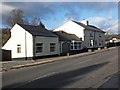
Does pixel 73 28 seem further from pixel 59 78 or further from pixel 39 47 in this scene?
pixel 59 78

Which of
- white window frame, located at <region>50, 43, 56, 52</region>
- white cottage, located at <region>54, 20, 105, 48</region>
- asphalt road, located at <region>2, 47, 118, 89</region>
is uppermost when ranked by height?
white cottage, located at <region>54, 20, 105, 48</region>

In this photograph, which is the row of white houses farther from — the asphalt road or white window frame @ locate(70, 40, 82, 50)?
the asphalt road

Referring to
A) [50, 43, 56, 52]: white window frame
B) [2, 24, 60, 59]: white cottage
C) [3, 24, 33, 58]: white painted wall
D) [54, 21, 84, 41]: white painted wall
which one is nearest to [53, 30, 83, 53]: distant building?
[54, 21, 84, 41]: white painted wall

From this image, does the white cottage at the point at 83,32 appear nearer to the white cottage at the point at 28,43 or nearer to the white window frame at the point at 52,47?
the white window frame at the point at 52,47

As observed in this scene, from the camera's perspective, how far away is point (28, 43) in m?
37.8

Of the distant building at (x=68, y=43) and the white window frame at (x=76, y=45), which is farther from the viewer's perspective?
the white window frame at (x=76, y=45)

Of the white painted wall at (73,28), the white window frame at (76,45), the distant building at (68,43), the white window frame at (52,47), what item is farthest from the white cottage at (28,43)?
the white painted wall at (73,28)

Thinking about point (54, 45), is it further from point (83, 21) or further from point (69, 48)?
point (83, 21)

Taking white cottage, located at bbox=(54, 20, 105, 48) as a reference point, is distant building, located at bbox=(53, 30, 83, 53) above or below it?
below

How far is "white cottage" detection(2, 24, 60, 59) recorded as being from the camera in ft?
123

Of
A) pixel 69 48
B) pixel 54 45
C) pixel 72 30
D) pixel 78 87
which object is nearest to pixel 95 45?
pixel 72 30

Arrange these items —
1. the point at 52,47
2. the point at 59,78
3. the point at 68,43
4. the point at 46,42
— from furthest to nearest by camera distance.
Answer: the point at 68,43
the point at 52,47
the point at 46,42
the point at 59,78

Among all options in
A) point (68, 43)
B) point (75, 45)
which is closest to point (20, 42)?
point (68, 43)

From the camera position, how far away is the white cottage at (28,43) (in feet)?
123
